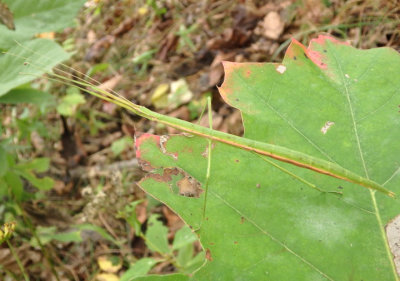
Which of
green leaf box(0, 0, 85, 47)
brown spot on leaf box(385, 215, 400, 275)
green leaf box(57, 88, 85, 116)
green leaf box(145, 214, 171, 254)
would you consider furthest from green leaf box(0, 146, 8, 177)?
brown spot on leaf box(385, 215, 400, 275)

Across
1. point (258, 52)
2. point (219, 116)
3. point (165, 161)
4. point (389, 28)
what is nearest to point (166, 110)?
point (219, 116)

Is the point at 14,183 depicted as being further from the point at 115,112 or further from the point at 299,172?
the point at 299,172

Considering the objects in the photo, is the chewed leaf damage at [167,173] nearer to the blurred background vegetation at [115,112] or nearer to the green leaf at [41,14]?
the blurred background vegetation at [115,112]

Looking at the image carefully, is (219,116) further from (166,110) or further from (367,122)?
(367,122)

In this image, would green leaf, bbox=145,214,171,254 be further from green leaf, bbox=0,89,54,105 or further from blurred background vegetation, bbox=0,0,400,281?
green leaf, bbox=0,89,54,105

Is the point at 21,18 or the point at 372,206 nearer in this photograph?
the point at 372,206

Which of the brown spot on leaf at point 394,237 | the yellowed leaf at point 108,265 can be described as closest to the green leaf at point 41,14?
the yellowed leaf at point 108,265
